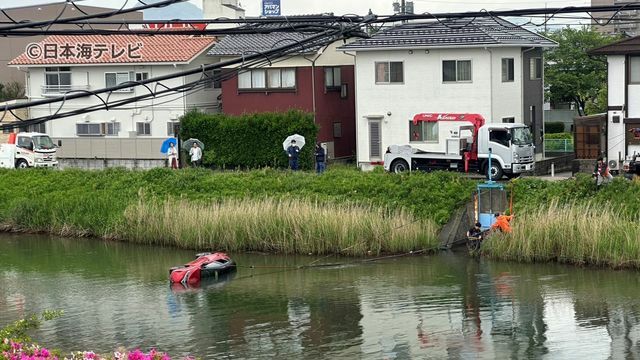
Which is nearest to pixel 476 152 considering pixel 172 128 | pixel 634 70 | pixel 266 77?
pixel 634 70

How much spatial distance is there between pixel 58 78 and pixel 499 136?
20588mm

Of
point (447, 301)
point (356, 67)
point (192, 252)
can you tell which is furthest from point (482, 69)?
point (447, 301)

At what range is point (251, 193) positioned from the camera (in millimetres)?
29922

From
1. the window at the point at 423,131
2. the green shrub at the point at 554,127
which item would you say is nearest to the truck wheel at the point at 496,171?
the window at the point at 423,131

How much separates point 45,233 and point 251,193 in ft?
22.3

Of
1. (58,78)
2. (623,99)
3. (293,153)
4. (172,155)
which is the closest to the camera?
(623,99)

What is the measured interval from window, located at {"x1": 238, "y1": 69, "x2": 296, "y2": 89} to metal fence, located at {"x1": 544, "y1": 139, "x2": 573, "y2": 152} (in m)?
10.3

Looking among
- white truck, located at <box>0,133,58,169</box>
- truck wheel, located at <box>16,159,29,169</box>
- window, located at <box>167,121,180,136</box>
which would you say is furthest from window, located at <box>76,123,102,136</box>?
truck wheel, located at <box>16,159,29,169</box>

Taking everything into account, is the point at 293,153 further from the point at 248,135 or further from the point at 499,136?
the point at 499,136

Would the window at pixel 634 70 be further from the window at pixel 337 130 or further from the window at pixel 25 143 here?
the window at pixel 25 143

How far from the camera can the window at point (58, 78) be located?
4472 cm

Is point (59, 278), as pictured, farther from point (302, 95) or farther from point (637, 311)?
point (302, 95)

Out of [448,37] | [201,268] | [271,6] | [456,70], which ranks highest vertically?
[271,6]

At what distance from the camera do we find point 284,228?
89.4 ft
